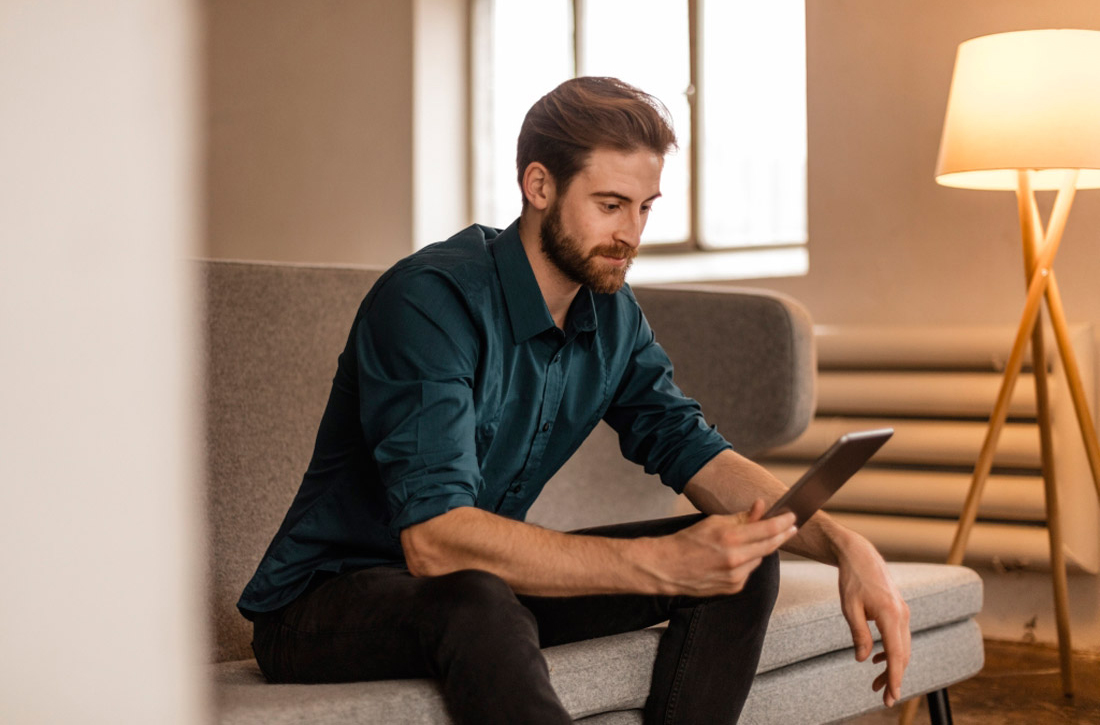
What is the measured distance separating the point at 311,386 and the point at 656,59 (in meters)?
2.45

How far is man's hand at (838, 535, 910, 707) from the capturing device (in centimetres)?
128

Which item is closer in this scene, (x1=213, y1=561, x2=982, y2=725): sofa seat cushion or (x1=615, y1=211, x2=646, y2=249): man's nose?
(x1=213, y1=561, x2=982, y2=725): sofa seat cushion

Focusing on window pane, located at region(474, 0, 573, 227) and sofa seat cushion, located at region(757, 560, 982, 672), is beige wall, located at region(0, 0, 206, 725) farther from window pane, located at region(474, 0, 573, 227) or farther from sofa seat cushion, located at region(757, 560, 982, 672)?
window pane, located at region(474, 0, 573, 227)

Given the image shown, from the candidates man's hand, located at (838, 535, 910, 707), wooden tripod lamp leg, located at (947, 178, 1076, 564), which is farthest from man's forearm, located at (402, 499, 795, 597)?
wooden tripod lamp leg, located at (947, 178, 1076, 564)

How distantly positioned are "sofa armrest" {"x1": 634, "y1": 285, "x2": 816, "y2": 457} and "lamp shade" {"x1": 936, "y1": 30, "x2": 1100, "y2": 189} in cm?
51

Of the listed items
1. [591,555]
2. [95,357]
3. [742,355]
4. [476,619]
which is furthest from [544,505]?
[95,357]

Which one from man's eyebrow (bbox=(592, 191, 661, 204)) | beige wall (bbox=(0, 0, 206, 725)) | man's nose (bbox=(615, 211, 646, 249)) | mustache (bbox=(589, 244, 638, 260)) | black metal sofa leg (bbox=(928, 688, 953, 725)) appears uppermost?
man's eyebrow (bbox=(592, 191, 661, 204))

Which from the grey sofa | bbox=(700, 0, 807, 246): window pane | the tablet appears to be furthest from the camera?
bbox=(700, 0, 807, 246): window pane

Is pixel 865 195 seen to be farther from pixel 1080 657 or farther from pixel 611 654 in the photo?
pixel 611 654

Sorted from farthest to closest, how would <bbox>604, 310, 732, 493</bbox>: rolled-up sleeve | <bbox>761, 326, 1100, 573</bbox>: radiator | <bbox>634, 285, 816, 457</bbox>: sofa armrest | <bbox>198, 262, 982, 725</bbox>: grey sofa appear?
<bbox>761, 326, 1100, 573</bbox>: radiator < <bbox>634, 285, 816, 457</bbox>: sofa armrest < <bbox>604, 310, 732, 493</bbox>: rolled-up sleeve < <bbox>198, 262, 982, 725</bbox>: grey sofa

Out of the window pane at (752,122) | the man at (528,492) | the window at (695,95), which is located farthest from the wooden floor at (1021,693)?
the window pane at (752,122)

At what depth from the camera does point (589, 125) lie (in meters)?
1.38

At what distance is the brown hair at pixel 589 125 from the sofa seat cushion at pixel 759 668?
0.60 metres

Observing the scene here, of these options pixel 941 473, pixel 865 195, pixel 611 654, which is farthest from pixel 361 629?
pixel 865 195
